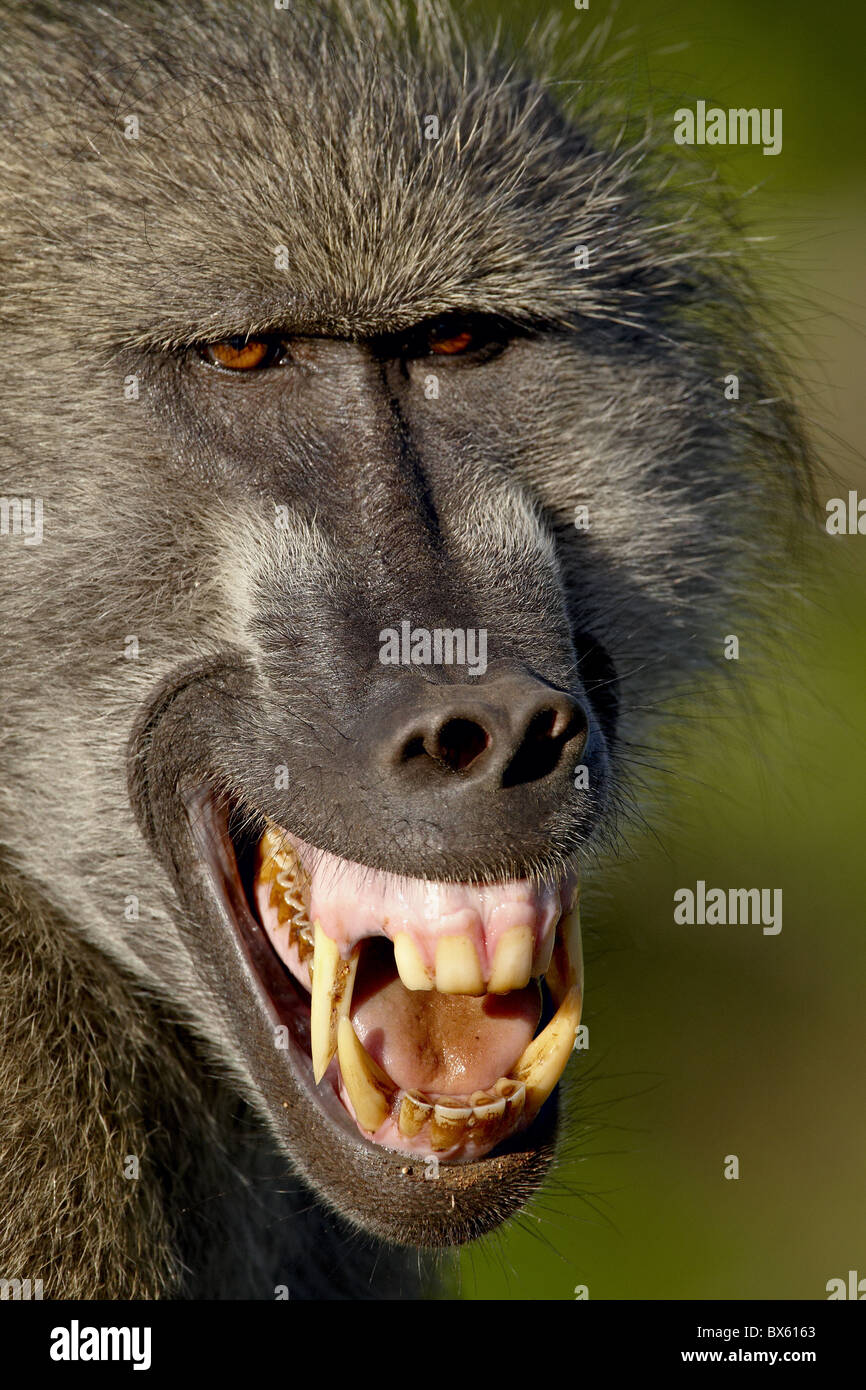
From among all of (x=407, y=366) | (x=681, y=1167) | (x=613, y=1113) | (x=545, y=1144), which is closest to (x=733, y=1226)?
(x=681, y=1167)

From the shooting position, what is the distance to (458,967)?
255 centimetres

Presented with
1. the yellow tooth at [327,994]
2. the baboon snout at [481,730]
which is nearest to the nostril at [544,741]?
the baboon snout at [481,730]

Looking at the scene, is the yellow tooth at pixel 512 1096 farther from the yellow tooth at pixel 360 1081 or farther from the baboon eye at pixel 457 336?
the baboon eye at pixel 457 336

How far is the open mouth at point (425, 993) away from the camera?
103 inches

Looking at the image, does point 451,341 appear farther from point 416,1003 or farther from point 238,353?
point 416,1003

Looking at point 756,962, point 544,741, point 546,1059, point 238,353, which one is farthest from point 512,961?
point 756,962

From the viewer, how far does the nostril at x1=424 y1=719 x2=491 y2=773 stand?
2463mm

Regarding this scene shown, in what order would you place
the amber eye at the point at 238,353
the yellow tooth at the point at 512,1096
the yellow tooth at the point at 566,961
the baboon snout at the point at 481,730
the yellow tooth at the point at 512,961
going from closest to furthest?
the baboon snout at the point at 481,730, the yellow tooth at the point at 512,961, the yellow tooth at the point at 512,1096, the yellow tooth at the point at 566,961, the amber eye at the point at 238,353

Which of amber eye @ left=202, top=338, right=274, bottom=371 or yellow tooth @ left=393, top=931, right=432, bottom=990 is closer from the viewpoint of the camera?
yellow tooth @ left=393, top=931, right=432, bottom=990

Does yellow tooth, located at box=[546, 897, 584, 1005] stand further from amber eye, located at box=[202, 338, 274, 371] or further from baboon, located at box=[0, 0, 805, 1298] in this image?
amber eye, located at box=[202, 338, 274, 371]

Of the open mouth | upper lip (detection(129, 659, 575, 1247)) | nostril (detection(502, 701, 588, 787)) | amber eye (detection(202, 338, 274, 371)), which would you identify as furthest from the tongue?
amber eye (detection(202, 338, 274, 371))

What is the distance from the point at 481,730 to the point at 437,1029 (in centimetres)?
64

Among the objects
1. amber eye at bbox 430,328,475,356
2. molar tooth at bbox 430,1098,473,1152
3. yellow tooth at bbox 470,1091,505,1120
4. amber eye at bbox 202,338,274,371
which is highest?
amber eye at bbox 430,328,475,356

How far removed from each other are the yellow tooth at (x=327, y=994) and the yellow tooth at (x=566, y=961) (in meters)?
0.39
